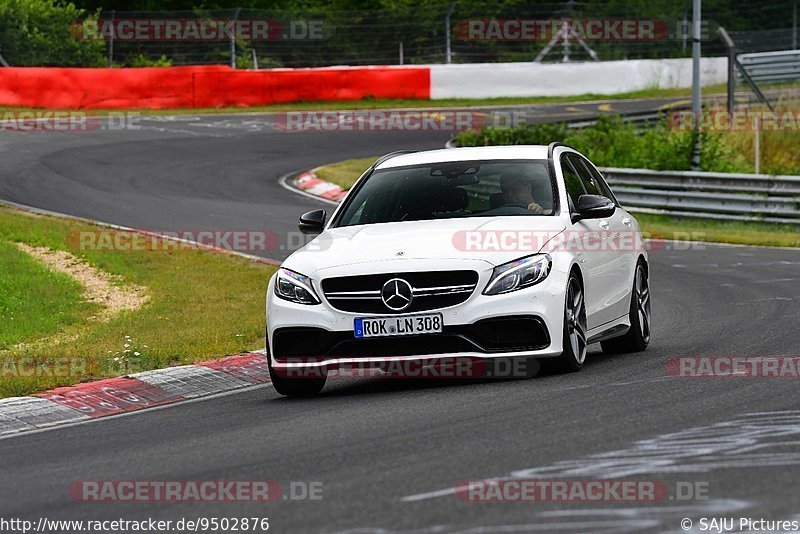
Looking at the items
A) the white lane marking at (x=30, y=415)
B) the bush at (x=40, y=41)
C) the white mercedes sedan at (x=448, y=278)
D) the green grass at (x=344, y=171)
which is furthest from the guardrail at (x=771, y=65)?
the white lane marking at (x=30, y=415)

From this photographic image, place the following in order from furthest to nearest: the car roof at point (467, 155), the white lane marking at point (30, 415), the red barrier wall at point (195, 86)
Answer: the red barrier wall at point (195, 86) → the car roof at point (467, 155) → the white lane marking at point (30, 415)

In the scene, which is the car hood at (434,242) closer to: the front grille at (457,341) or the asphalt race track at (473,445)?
the front grille at (457,341)

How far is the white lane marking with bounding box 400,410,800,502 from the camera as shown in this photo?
246 inches

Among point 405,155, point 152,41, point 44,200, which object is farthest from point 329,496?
point 152,41

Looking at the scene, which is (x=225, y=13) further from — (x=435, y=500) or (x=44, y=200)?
(x=435, y=500)

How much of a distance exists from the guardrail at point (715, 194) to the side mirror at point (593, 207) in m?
14.7

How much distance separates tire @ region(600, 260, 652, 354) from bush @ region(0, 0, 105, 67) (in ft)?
107

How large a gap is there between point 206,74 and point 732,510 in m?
37.6

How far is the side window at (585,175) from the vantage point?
453 inches

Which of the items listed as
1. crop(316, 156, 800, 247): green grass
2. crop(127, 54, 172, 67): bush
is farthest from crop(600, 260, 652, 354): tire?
crop(127, 54, 172, 67): bush

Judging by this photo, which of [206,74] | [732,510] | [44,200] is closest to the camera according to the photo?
[732,510]

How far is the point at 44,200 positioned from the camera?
24.5 m

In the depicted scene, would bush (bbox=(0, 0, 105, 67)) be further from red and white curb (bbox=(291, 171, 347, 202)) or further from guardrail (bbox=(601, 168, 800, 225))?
guardrail (bbox=(601, 168, 800, 225))

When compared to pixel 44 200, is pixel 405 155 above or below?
above
